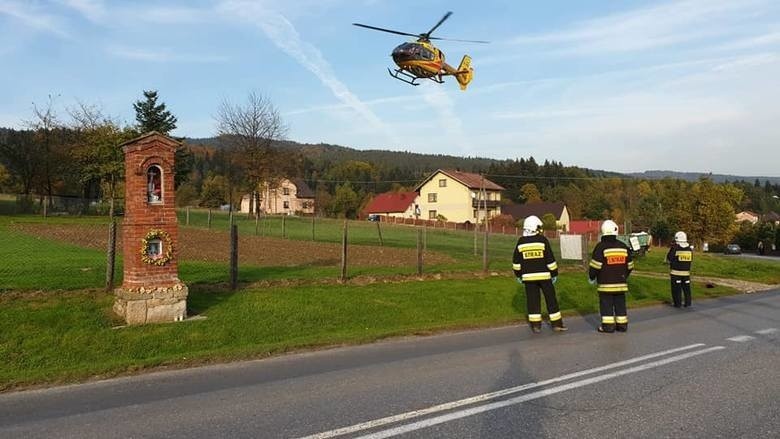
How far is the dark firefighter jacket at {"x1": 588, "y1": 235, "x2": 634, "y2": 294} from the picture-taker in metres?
10.6

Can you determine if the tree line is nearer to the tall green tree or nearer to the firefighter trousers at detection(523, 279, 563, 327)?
the tall green tree

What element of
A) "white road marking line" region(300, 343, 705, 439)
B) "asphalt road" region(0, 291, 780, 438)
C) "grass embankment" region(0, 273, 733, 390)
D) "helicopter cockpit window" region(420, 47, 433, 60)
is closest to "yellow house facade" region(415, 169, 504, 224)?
"helicopter cockpit window" region(420, 47, 433, 60)

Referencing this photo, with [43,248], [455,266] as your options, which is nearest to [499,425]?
[455,266]

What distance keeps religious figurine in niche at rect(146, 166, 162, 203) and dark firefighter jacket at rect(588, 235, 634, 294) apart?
7816 mm

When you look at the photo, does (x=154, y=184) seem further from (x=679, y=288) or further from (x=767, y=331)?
(x=679, y=288)

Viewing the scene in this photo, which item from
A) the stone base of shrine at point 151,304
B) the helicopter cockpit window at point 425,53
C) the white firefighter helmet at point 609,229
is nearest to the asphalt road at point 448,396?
the white firefighter helmet at point 609,229

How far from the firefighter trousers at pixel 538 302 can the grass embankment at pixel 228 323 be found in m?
1.31

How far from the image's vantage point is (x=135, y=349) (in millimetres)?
8930

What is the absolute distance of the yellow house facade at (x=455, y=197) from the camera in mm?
82812

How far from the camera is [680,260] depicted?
15219mm

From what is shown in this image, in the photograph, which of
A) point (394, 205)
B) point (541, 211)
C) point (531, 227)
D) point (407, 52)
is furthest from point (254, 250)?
point (394, 205)

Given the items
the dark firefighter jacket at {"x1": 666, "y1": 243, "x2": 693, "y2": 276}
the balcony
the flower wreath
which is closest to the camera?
the flower wreath

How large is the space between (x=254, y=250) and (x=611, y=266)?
1548cm

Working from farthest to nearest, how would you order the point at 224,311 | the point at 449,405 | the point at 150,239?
the point at 224,311 < the point at 150,239 < the point at 449,405
